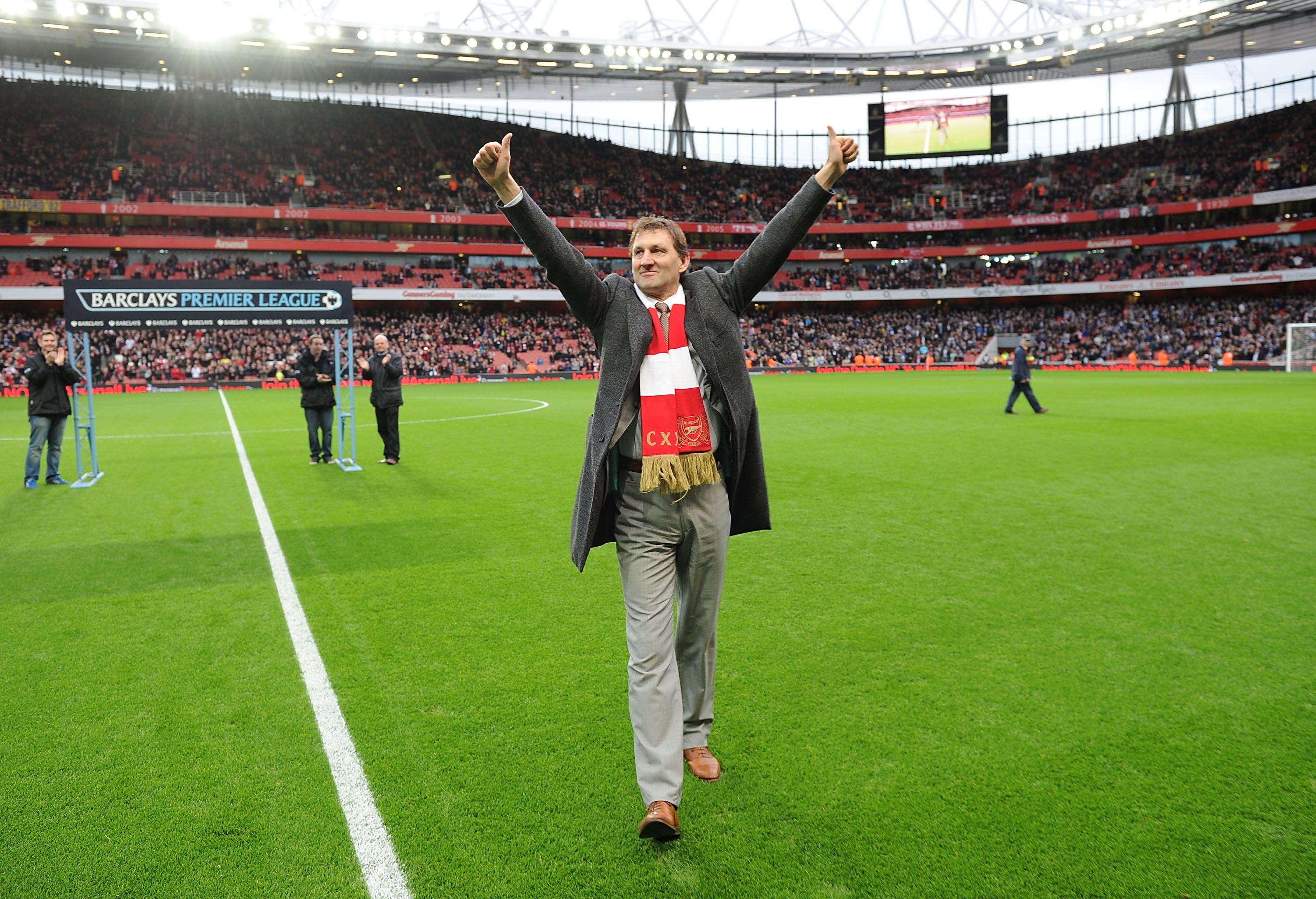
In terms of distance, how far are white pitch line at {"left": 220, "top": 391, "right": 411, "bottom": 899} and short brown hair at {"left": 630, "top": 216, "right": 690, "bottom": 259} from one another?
2405mm

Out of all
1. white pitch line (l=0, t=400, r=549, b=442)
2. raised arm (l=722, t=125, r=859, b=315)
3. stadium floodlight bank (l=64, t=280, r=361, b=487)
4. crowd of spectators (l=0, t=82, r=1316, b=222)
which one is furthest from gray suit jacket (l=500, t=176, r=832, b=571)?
crowd of spectators (l=0, t=82, r=1316, b=222)

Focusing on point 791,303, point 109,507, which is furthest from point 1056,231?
point 109,507

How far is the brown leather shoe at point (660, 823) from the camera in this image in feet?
10.2

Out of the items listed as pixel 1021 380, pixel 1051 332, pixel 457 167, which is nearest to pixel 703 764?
pixel 1021 380

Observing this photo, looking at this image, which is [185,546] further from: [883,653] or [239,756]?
[883,653]

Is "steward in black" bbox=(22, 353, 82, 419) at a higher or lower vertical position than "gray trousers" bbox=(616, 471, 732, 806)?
higher

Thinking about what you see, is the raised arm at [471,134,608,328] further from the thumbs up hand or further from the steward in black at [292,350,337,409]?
the steward in black at [292,350,337,409]

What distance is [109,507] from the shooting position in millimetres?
10375

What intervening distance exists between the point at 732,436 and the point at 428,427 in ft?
56.5

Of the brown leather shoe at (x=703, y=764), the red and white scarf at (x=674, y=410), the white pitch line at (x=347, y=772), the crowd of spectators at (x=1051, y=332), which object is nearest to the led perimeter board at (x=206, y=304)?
the white pitch line at (x=347, y=772)

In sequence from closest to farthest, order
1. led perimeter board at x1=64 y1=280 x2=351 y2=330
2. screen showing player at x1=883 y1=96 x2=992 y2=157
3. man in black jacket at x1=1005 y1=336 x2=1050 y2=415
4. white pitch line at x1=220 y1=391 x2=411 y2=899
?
1. white pitch line at x1=220 y1=391 x2=411 y2=899
2. led perimeter board at x1=64 y1=280 x2=351 y2=330
3. man in black jacket at x1=1005 y1=336 x2=1050 y2=415
4. screen showing player at x1=883 y1=96 x2=992 y2=157

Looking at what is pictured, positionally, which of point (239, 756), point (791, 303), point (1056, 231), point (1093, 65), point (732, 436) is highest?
point (1093, 65)

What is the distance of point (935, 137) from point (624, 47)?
2348 centimetres

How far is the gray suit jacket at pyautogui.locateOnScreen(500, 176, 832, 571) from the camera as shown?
3.33m
